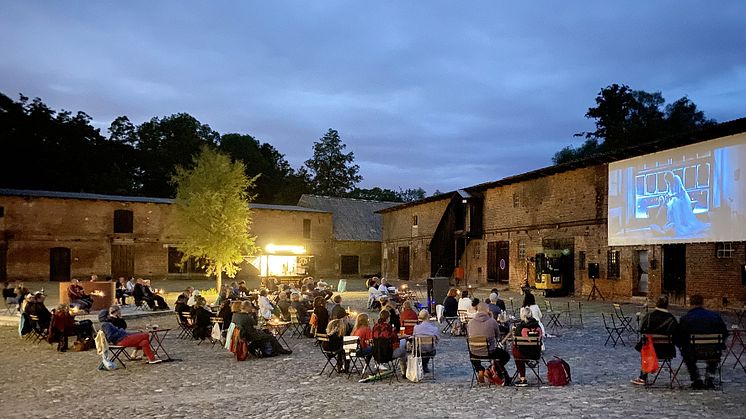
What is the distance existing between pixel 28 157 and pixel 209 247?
30.6 metres

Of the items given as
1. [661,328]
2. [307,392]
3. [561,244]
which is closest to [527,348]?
[661,328]

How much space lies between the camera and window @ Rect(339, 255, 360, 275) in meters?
48.7

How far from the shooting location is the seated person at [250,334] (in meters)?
11.6

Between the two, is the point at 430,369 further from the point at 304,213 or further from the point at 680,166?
the point at 304,213

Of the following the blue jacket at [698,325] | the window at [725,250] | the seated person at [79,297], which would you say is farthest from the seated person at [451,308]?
the seated person at [79,297]

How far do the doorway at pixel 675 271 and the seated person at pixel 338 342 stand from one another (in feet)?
53.4

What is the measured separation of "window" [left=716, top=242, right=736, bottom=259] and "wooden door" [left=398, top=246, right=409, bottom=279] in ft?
83.4

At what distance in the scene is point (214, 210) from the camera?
1129 inches

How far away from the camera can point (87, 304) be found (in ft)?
59.2

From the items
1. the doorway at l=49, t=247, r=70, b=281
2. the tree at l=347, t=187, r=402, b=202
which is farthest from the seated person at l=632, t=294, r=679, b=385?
the tree at l=347, t=187, r=402, b=202

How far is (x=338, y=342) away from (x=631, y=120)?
5032 centimetres

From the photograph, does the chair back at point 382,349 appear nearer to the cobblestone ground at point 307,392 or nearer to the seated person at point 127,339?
the cobblestone ground at point 307,392

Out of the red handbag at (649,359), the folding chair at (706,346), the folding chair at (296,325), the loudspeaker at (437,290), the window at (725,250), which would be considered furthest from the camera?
the window at (725,250)

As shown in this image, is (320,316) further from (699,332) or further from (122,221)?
(122,221)
